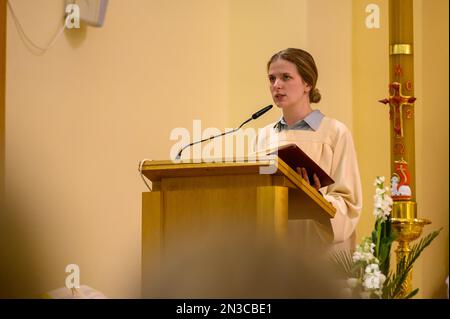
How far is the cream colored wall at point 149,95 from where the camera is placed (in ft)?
15.2

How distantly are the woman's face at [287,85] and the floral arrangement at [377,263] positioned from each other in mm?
896

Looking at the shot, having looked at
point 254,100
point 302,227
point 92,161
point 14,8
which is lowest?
point 302,227

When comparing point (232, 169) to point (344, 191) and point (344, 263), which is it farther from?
point (344, 191)

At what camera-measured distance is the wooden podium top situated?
3.20m

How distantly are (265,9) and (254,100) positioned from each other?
0.56m

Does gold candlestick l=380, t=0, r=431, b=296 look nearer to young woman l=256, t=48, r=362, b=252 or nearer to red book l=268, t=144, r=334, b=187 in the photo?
young woman l=256, t=48, r=362, b=252

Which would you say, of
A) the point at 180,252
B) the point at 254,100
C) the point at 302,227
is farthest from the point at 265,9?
the point at 180,252

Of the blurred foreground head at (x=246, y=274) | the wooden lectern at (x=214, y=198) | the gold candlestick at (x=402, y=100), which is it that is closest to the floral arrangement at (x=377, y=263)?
the wooden lectern at (x=214, y=198)

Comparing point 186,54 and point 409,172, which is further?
point 186,54

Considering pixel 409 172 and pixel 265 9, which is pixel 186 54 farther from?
pixel 409 172

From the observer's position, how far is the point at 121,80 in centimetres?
498

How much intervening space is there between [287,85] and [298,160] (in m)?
0.99

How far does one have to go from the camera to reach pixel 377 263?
3477mm
